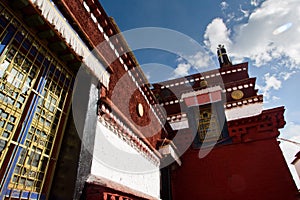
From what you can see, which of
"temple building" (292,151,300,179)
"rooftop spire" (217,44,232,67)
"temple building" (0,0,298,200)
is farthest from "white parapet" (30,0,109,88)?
"rooftop spire" (217,44,232,67)

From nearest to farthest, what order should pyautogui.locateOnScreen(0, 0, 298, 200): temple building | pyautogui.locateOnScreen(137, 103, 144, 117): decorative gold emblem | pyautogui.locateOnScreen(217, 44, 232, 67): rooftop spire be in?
pyautogui.locateOnScreen(0, 0, 298, 200): temple building, pyautogui.locateOnScreen(137, 103, 144, 117): decorative gold emblem, pyautogui.locateOnScreen(217, 44, 232, 67): rooftop spire

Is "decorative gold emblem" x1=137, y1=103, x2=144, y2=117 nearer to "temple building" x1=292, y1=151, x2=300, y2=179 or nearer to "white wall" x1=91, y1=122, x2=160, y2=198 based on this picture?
"white wall" x1=91, y1=122, x2=160, y2=198

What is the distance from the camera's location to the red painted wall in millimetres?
5953

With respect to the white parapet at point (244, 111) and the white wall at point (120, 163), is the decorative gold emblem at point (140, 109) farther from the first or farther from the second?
the white parapet at point (244, 111)

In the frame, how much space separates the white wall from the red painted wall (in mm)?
1900

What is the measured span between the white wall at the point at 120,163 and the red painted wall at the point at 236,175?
1.90m

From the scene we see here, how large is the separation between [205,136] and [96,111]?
17.5ft

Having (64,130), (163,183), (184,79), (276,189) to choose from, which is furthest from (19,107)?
(184,79)

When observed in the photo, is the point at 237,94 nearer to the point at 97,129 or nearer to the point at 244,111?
the point at 244,111

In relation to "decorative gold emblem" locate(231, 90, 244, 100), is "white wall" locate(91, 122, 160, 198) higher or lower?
lower

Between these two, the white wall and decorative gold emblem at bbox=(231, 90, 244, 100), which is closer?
the white wall

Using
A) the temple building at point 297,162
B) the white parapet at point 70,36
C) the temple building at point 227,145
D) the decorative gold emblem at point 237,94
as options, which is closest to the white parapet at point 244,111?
the temple building at point 227,145

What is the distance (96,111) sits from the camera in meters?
3.28

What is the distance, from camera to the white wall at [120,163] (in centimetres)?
319
